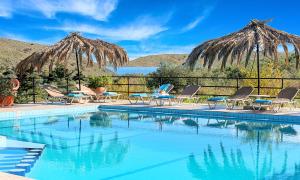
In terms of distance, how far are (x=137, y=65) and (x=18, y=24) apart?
22151 mm

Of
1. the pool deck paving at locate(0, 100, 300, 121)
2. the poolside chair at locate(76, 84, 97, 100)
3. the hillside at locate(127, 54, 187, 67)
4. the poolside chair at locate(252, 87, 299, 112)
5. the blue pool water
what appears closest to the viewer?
the blue pool water

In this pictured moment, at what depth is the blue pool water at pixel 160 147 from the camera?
18.3 ft

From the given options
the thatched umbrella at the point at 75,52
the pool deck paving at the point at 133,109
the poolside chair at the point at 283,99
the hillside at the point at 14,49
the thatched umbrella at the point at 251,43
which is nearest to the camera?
the poolside chair at the point at 283,99

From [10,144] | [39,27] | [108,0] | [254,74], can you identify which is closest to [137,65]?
[39,27]

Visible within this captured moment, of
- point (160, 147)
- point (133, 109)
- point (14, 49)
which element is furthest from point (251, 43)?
point (14, 49)

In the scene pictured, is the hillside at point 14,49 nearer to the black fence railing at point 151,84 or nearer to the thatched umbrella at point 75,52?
the black fence railing at point 151,84

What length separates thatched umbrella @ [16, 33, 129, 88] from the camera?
43.8 feet

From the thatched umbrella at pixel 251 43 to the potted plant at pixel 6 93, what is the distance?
5919mm

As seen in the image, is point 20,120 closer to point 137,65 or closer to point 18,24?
point 18,24

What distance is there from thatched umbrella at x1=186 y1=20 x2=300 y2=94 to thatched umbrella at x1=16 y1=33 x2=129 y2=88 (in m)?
3.78

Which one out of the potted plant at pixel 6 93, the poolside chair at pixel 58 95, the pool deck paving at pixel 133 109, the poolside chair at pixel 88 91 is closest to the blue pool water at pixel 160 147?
the pool deck paving at pixel 133 109

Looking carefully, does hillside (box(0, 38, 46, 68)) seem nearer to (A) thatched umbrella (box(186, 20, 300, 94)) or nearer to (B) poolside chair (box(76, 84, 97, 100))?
(B) poolside chair (box(76, 84, 97, 100))

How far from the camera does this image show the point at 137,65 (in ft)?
165

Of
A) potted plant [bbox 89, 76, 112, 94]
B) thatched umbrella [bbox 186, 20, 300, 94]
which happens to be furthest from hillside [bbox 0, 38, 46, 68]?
thatched umbrella [bbox 186, 20, 300, 94]
